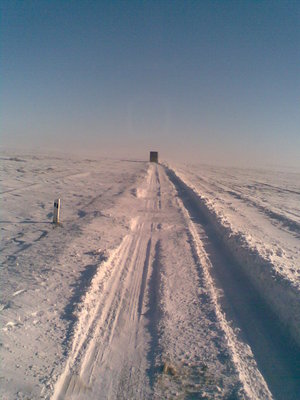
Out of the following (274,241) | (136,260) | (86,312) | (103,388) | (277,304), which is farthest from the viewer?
(274,241)

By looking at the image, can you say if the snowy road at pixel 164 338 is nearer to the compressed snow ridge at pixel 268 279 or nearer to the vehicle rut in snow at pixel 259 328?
the vehicle rut in snow at pixel 259 328

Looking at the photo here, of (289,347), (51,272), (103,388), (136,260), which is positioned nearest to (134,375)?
(103,388)

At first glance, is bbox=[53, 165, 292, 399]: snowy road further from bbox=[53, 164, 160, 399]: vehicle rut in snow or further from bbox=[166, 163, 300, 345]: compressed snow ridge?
bbox=[166, 163, 300, 345]: compressed snow ridge

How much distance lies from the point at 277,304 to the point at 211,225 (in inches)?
236

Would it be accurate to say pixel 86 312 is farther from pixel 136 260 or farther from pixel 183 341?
pixel 136 260

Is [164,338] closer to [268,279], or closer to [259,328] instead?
[259,328]

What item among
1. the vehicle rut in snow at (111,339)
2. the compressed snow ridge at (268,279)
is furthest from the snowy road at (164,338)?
the compressed snow ridge at (268,279)

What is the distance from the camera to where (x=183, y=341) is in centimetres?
427

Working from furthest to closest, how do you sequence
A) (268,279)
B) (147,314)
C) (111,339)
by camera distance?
(268,279) → (147,314) → (111,339)

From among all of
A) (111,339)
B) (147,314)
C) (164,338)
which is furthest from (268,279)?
(111,339)

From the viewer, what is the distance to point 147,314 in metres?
4.96

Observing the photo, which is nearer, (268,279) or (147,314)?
(147,314)

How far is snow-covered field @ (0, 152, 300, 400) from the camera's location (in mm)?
3514

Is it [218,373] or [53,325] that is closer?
[218,373]
